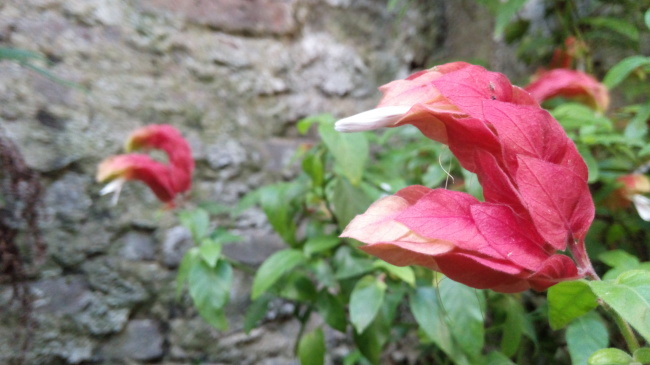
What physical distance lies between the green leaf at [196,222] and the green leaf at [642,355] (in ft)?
2.14

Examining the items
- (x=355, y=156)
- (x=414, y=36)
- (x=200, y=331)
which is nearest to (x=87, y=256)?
(x=200, y=331)

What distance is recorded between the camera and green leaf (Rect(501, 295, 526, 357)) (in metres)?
0.59

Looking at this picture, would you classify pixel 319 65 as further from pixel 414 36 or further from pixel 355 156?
pixel 355 156

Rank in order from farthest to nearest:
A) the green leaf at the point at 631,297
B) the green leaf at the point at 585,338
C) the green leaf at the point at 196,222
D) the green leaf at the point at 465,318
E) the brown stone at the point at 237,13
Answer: the brown stone at the point at 237,13 < the green leaf at the point at 196,222 < the green leaf at the point at 465,318 < the green leaf at the point at 585,338 < the green leaf at the point at 631,297

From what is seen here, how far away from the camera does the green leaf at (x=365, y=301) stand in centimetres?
61

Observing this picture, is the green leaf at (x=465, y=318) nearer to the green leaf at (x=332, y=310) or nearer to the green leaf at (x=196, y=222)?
the green leaf at (x=332, y=310)

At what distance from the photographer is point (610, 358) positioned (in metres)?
0.29

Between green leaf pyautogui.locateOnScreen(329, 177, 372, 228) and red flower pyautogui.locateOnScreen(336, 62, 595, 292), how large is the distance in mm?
368

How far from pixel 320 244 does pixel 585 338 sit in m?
0.40

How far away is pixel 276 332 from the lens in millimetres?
1046

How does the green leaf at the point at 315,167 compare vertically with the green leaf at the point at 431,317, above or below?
above

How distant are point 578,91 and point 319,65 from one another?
716 millimetres

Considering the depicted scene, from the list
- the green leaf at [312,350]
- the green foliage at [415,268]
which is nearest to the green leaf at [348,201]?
the green foliage at [415,268]

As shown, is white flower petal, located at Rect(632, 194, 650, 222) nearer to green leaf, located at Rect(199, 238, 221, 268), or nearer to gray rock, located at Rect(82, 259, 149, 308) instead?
green leaf, located at Rect(199, 238, 221, 268)
